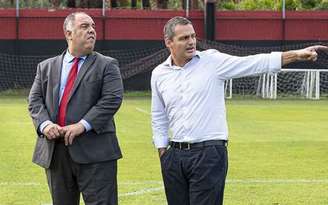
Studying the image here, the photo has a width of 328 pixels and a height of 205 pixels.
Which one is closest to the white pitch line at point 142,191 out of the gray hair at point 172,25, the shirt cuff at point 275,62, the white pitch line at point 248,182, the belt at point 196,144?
the white pitch line at point 248,182

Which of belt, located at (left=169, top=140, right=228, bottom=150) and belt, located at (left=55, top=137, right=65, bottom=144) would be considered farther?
belt, located at (left=55, top=137, right=65, bottom=144)

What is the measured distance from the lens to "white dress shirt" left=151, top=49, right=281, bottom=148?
22.7 ft

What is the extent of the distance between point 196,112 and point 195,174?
1.62ft

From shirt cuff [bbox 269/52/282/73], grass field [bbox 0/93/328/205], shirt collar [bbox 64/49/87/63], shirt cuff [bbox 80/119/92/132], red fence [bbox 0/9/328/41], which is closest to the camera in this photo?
shirt cuff [bbox 269/52/282/73]

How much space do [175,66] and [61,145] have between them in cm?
123

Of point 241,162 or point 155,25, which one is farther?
point 155,25

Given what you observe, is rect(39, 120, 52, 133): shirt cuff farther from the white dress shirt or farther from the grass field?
the grass field

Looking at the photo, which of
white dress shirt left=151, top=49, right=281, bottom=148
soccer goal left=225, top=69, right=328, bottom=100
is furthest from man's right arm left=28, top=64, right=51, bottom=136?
soccer goal left=225, top=69, right=328, bottom=100

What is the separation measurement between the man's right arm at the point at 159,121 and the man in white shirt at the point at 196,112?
0.16 m

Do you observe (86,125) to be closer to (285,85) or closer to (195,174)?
(195,174)

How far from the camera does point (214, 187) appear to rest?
695 centimetres

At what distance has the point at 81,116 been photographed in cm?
732

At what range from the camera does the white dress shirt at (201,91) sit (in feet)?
22.7

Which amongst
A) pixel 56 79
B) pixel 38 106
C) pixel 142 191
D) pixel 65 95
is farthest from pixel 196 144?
pixel 142 191
